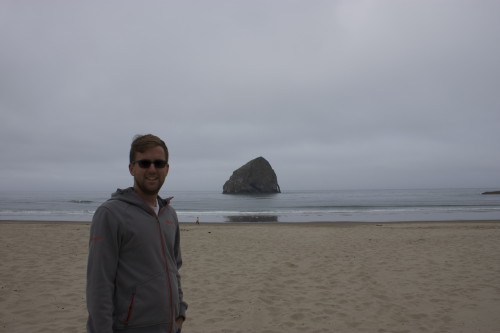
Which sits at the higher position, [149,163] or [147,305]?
[149,163]

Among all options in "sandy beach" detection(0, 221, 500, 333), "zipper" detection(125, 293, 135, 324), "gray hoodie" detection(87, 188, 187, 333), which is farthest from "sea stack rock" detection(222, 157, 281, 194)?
"zipper" detection(125, 293, 135, 324)

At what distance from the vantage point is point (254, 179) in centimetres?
10231

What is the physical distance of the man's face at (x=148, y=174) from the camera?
85.6 inches

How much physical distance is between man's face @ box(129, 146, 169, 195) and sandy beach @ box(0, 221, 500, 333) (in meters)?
3.35

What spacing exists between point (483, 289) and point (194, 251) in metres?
7.63

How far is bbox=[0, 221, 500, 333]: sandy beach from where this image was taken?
16.2 ft

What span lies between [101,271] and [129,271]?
181 mm

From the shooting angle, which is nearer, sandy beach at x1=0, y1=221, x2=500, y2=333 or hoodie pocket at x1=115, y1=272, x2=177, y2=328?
hoodie pocket at x1=115, y1=272, x2=177, y2=328

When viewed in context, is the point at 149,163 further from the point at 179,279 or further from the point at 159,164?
the point at 179,279

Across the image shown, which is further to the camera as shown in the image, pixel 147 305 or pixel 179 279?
pixel 179 279

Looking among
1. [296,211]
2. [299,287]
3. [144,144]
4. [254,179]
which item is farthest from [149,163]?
[254,179]

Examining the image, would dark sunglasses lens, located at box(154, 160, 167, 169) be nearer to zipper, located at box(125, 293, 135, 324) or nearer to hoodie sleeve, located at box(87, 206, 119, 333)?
hoodie sleeve, located at box(87, 206, 119, 333)

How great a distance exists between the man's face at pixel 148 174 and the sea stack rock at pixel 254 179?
327ft

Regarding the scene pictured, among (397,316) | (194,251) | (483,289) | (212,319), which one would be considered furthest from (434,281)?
(194,251)
